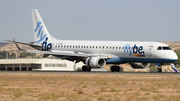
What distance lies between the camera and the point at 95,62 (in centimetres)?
4653

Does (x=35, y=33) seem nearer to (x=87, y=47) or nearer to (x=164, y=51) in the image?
(x=87, y=47)

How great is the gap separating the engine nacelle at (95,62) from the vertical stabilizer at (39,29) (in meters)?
11.6

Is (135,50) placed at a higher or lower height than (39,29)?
lower

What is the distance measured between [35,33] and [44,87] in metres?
32.6

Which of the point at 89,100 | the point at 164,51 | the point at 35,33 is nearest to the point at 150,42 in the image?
the point at 164,51

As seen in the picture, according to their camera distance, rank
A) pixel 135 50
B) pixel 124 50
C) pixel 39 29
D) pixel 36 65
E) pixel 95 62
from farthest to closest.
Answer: pixel 36 65, pixel 39 29, pixel 124 50, pixel 95 62, pixel 135 50

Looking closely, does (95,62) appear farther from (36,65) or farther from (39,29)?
(36,65)

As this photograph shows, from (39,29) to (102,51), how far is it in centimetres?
1316

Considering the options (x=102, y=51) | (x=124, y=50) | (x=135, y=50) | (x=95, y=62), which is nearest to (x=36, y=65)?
(x=102, y=51)

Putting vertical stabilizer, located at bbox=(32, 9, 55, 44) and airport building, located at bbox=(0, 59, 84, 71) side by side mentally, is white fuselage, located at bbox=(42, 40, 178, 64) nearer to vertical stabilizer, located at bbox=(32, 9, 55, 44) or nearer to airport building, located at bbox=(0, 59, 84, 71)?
vertical stabilizer, located at bbox=(32, 9, 55, 44)

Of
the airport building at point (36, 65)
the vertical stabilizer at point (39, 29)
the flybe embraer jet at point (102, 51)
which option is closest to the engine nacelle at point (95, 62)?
the flybe embraer jet at point (102, 51)

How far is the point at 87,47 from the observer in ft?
170

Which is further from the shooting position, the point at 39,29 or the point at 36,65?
the point at 36,65

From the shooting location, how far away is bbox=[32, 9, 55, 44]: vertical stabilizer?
57.5 m
